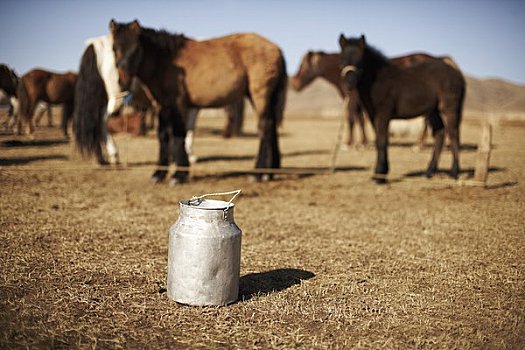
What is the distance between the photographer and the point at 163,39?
8438 millimetres

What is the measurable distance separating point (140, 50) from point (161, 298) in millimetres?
5835

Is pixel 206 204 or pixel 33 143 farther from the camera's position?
pixel 33 143

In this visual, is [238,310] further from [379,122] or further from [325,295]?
[379,122]

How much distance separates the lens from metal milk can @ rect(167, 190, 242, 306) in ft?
10.4

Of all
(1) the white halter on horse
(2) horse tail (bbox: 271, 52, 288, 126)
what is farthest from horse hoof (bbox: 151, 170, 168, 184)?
(2) horse tail (bbox: 271, 52, 288, 126)

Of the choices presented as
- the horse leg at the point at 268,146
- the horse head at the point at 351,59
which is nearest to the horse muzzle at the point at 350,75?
the horse head at the point at 351,59

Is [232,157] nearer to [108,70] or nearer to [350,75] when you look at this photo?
[108,70]

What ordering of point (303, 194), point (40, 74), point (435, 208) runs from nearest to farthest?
point (435, 208), point (303, 194), point (40, 74)

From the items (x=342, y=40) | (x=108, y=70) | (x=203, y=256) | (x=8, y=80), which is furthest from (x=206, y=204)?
(x=8, y=80)

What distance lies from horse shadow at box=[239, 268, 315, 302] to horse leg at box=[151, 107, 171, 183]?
4920 millimetres

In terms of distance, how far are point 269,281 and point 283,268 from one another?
382 millimetres

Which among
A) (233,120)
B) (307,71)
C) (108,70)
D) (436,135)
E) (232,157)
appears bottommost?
(232,157)

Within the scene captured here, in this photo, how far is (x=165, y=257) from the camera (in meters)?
4.40

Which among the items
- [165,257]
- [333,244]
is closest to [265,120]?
[333,244]
